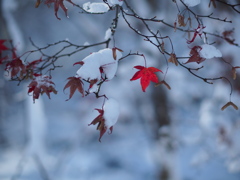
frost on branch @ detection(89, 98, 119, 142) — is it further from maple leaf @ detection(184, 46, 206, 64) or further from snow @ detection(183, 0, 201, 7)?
snow @ detection(183, 0, 201, 7)

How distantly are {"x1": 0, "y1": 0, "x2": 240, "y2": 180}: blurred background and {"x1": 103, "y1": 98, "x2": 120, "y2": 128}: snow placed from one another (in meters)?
0.54

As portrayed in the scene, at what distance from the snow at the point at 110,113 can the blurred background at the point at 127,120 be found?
54cm

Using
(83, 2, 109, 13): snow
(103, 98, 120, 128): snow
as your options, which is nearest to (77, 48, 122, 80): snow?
(103, 98, 120, 128): snow

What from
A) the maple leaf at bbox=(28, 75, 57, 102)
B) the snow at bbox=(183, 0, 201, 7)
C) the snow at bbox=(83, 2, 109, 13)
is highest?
the snow at bbox=(83, 2, 109, 13)

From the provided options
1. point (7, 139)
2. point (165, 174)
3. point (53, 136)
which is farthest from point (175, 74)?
point (7, 139)

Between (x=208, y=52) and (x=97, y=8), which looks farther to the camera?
(x=97, y=8)

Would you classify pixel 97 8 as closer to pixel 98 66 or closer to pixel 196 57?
pixel 98 66

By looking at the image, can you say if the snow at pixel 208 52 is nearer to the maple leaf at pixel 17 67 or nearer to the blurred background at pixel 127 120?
the blurred background at pixel 127 120

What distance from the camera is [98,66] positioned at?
108 centimetres

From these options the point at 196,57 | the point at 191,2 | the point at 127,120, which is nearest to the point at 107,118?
the point at 196,57

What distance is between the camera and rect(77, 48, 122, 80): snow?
1.05 m

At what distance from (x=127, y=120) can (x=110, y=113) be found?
255 inches

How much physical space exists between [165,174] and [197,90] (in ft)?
10.1

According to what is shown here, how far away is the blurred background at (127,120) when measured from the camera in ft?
12.0
